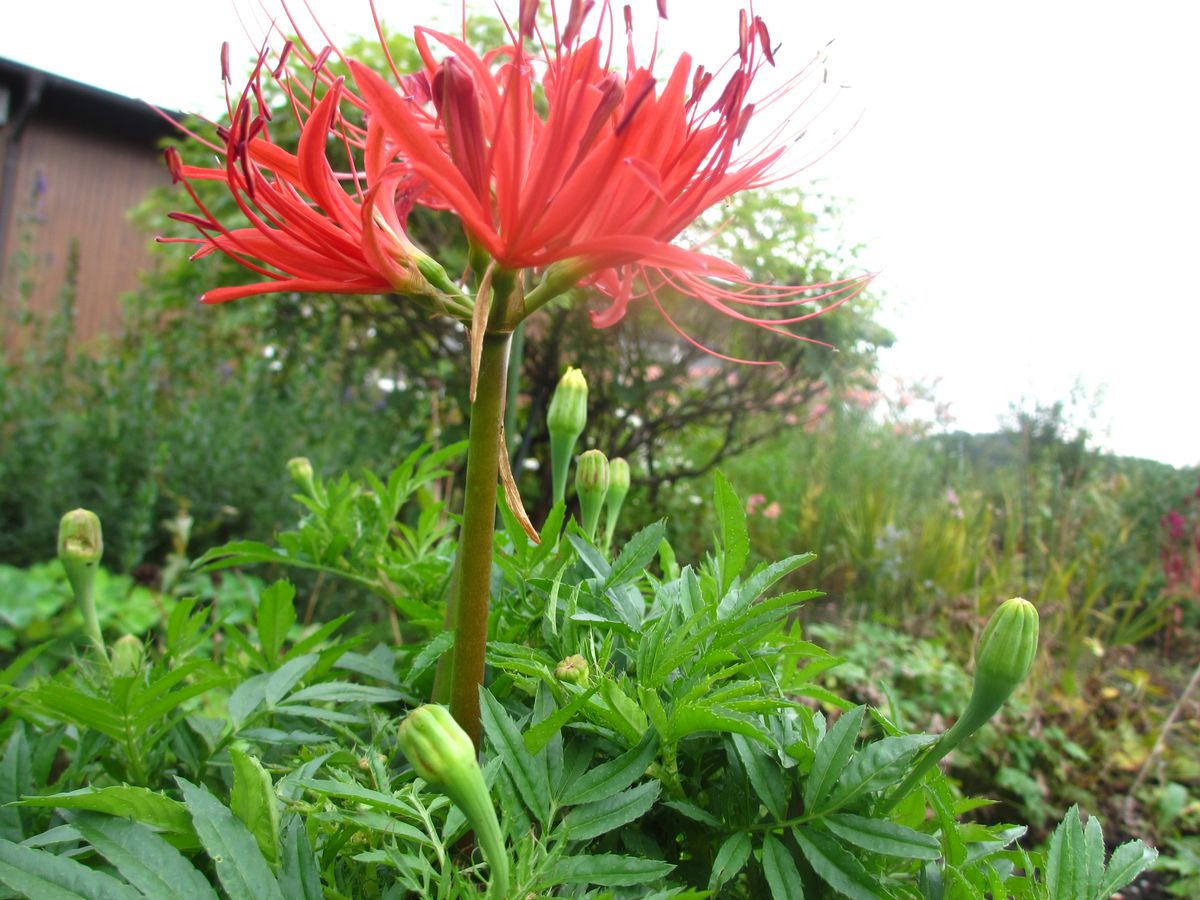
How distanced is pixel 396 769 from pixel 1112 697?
259 centimetres

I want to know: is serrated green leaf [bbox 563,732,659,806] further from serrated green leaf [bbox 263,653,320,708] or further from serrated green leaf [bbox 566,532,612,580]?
serrated green leaf [bbox 263,653,320,708]

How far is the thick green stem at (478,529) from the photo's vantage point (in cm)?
44

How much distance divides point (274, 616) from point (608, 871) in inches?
15.2

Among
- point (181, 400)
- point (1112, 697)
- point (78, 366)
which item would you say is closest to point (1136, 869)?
point (1112, 697)

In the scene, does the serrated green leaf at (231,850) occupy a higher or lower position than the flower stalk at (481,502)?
lower

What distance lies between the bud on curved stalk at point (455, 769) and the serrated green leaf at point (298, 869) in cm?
9

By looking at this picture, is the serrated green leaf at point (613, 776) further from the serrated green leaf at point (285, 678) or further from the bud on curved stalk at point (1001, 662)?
the serrated green leaf at point (285, 678)

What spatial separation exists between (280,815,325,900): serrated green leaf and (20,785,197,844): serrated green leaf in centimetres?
5

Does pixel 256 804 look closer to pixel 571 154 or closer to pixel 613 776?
pixel 613 776

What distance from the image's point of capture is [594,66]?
48 centimetres

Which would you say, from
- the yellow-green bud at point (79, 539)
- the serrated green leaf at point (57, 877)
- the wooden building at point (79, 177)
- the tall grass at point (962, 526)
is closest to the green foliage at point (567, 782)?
the serrated green leaf at point (57, 877)

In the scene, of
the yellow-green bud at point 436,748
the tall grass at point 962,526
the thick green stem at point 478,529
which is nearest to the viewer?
the yellow-green bud at point 436,748

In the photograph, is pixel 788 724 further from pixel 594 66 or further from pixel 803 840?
pixel 594 66

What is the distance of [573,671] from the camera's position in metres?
0.42
